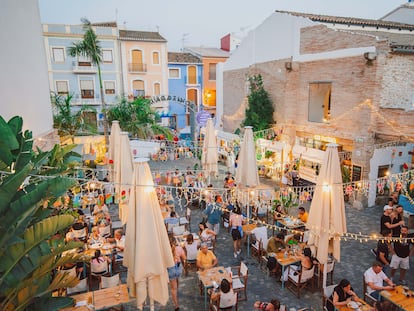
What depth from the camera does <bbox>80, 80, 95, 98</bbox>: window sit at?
2862cm

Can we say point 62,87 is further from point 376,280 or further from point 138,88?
point 376,280

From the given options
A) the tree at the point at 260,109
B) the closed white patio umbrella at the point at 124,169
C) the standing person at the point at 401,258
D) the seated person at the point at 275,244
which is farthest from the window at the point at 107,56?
the standing person at the point at 401,258

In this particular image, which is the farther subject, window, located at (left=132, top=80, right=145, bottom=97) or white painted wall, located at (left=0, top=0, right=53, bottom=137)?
window, located at (left=132, top=80, right=145, bottom=97)

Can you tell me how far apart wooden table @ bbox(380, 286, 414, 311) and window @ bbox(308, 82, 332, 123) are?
11690mm

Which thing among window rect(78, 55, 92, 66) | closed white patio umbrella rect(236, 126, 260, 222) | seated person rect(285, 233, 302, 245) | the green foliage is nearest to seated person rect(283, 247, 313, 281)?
seated person rect(285, 233, 302, 245)

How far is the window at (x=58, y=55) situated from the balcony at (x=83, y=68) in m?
1.07

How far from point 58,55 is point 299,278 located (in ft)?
92.1

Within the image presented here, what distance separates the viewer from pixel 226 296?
22.6ft

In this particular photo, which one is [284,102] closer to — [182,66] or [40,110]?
[40,110]

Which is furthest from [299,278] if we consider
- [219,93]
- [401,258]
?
[219,93]

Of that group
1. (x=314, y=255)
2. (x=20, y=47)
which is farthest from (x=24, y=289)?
(x=20, y=47)

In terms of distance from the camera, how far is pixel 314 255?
327 inches

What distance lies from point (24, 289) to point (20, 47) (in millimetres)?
9332

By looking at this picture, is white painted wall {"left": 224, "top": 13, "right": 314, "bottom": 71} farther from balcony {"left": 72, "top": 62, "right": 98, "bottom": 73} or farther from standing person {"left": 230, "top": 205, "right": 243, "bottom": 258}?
balcony {"left": 72, "top": 62, "right": 98, "bottom": 73}
